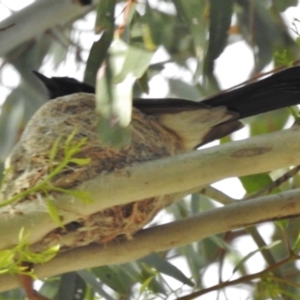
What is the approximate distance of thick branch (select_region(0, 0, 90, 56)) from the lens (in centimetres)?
175

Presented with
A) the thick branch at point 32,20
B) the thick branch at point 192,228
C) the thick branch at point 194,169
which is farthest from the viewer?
the thick branch at point 32,20

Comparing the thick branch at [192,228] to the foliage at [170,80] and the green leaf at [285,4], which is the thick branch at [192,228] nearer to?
the foliage at [170,80]

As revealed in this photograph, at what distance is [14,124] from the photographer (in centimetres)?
203

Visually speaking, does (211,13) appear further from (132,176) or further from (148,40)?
(132,176)

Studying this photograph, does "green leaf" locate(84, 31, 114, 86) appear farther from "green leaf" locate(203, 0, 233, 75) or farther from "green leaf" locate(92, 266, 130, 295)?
"green leaf" locate(92, 266, 130, 295)

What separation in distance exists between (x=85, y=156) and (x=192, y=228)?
1.01 ft

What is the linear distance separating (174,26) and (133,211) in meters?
0.41

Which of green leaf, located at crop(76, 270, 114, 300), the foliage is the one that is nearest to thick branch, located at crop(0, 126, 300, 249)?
the foliage

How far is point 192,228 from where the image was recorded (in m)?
1.48

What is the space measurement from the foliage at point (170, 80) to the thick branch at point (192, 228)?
78 millimetres

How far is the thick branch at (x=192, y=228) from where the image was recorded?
147 cm

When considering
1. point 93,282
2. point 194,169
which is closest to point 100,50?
point 194,169

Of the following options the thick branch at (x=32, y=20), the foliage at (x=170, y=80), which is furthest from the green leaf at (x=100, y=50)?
the thick branch at (x=32, y=20)

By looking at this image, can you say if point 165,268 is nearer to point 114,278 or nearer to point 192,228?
point 114,278
